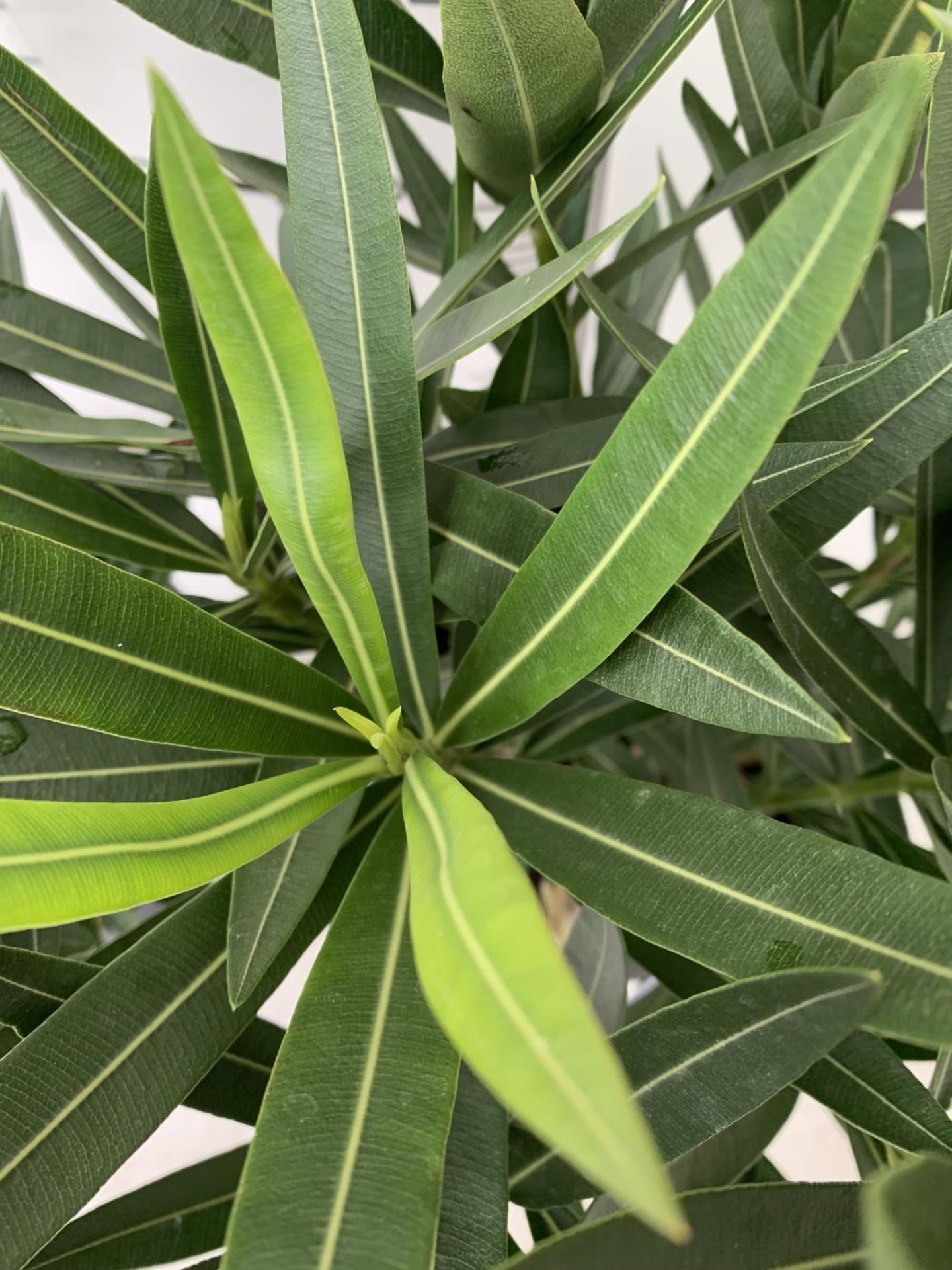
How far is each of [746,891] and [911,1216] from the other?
0.11 m

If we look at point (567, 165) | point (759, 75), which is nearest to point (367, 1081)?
point (567, 165)

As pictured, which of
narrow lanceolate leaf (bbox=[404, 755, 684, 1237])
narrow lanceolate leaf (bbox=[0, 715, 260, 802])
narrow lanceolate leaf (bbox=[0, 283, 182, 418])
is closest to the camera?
narrow lanceolate leaf (bbox=[404, 755, 684, 1237])

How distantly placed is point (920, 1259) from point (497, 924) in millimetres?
162

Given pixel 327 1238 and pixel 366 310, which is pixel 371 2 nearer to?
pixel 366 310

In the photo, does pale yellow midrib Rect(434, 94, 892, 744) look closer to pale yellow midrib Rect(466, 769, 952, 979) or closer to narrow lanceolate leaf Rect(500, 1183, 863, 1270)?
pale yellow midrib Rect(466, 769, 952, 979)

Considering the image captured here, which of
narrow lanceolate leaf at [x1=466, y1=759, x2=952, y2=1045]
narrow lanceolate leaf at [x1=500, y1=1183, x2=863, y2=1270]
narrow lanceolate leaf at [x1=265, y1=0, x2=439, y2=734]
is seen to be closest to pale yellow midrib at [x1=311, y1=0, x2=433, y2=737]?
narrow lanceolate leaf at [x1=265, y1=0, x2=439, y2=734]

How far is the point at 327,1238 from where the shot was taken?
0.93 ft

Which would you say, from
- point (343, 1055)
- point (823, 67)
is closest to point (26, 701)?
point (343, 1055)

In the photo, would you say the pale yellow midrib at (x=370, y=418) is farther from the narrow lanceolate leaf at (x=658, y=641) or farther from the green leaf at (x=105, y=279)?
the green leaf at (x=105, y=279)

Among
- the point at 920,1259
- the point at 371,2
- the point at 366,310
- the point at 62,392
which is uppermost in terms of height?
the point at 62,392

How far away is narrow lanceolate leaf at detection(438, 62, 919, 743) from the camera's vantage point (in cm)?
24

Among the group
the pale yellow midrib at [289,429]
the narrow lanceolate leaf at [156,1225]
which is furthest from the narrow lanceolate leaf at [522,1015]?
the narrow lanceolate leaf at [156,1225]

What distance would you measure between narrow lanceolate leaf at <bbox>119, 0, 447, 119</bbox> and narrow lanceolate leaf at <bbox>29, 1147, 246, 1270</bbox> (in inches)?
24.0

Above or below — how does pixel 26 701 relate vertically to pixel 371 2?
below
